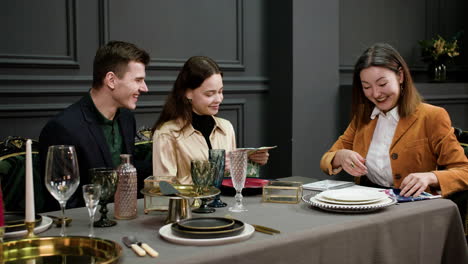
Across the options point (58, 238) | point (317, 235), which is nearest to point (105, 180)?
point (58, 238)

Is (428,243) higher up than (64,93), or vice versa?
(64,93)

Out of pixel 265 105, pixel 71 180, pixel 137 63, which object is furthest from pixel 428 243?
pixel 265 105

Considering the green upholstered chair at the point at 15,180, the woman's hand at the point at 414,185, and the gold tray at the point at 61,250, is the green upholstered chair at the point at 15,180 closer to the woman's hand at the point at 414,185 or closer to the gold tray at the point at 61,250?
the gold tray at the point at 61,250

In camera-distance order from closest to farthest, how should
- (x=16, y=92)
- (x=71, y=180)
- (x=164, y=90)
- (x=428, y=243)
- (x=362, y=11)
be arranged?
(x=71, y=180), (x=428, y=243), (x=16, y=92), (x=164, y=90), (x=362, y=11)

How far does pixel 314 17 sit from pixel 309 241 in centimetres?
271

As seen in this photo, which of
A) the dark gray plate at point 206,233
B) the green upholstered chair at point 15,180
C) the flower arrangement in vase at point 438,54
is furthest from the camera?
the flower arrangement in vase at point 438,54

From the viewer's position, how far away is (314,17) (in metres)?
3.90

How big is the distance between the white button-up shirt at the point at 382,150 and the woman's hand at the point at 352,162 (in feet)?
0.51

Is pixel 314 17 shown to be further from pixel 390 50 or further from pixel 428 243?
pixel 428 243

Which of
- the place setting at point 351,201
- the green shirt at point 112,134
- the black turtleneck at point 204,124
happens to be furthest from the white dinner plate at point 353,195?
the green shirt at point 112,134

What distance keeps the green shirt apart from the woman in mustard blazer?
939 mm

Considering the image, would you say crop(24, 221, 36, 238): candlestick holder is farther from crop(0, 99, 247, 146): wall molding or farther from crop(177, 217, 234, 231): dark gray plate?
crop(0, 99, 247, 146): wall molding

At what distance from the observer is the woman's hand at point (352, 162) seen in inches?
88.7

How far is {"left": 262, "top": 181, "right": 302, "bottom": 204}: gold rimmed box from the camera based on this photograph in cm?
186
